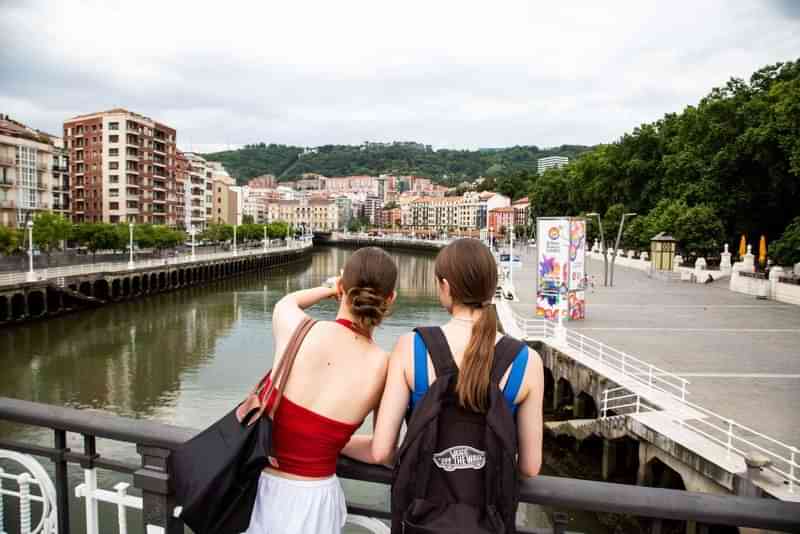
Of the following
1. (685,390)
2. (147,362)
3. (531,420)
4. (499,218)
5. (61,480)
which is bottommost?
→ (147,362)

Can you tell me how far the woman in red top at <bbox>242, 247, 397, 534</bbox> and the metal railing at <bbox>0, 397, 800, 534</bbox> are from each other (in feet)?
0.41

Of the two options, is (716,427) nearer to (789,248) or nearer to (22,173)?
(789,248)

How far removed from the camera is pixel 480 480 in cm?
205

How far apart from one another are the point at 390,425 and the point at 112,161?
262 feet

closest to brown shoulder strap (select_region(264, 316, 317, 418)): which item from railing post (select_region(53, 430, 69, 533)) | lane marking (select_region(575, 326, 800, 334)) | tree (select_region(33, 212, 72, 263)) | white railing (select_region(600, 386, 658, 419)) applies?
railing post (select_region(53, 430, 69, 533))

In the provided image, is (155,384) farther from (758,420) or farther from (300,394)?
(300,394)

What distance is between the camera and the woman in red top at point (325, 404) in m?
2.32

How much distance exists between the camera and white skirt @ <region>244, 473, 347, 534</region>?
2365 mm

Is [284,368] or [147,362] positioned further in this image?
[147,362]

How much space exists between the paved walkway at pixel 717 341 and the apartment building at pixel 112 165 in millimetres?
56656

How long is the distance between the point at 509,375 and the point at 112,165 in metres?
80.0

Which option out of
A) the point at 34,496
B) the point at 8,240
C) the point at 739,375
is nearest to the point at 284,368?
the point at 34,496

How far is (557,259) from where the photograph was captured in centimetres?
2092

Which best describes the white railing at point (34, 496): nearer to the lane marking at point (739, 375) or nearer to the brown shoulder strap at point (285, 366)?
the brown shoulder strap at point (285, 366)
